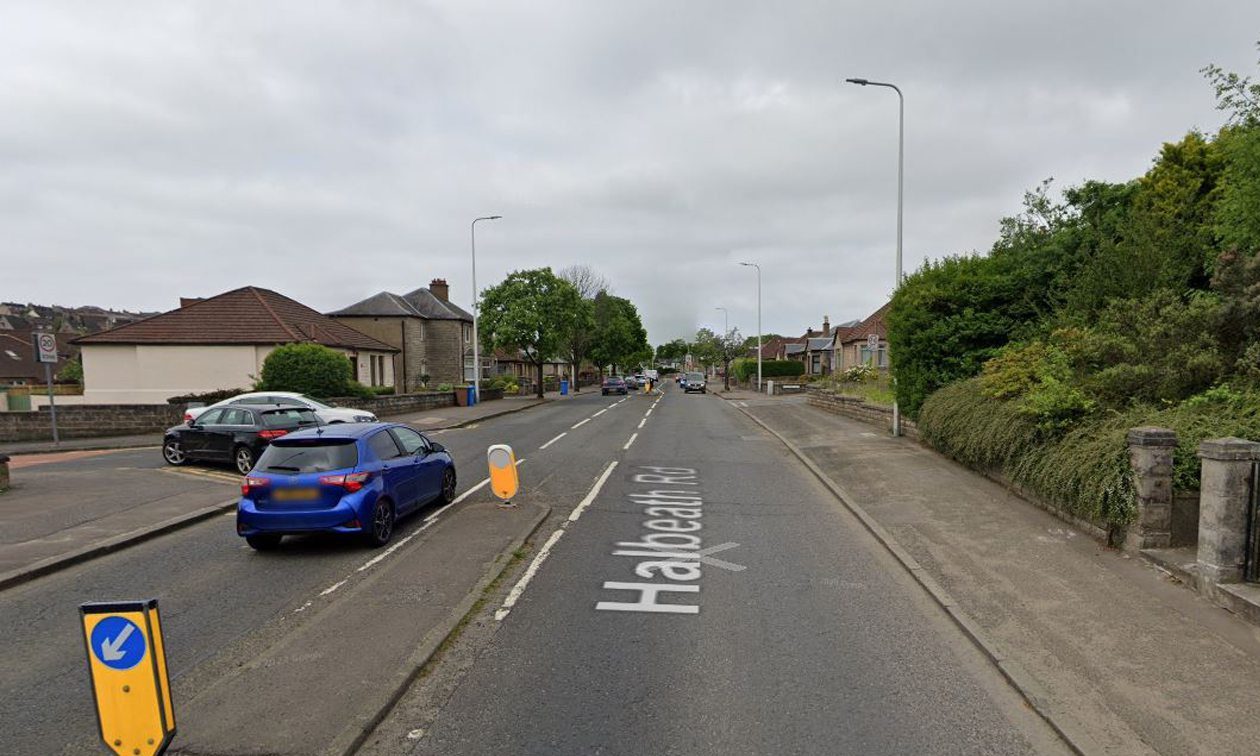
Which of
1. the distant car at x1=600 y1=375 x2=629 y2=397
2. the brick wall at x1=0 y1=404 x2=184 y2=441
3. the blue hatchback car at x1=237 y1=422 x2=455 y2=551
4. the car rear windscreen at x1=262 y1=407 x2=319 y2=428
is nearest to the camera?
the blue hatchback car at x1=237 y1=422 x2=455 y2=551

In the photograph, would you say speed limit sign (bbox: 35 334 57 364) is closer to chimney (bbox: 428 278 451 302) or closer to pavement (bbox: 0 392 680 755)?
pavement (bbox: 0 392 680 755)

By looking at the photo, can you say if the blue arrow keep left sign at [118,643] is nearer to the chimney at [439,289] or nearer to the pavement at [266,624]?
the pavement at [266,624]

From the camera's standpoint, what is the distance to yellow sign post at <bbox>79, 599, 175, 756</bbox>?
3.22m

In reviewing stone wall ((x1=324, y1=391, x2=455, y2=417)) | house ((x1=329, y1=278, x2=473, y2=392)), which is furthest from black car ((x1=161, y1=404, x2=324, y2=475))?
house ((x1=329, y1=278, x2=473, y2=392))

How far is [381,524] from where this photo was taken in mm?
7906

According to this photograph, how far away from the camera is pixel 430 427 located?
23.5 metres

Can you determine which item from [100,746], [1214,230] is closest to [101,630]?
[100,746]

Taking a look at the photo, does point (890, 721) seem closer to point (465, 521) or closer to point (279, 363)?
point (465, 521)

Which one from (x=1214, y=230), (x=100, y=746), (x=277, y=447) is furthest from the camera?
(x=1214, y=230)

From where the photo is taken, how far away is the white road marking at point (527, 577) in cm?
579

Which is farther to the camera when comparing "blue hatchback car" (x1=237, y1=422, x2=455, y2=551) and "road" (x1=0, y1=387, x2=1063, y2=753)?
"blue hatchback car" (x1=237, y1=422, x2=455, y2=551)

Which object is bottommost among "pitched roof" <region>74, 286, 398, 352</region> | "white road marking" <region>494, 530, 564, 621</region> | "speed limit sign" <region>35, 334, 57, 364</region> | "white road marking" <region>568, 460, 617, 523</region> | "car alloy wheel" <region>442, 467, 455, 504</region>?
"white road marking" <region>568, 460, 617, 523</region>

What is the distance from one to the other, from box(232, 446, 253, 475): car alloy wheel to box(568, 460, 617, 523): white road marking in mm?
6856

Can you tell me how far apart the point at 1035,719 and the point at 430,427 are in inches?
847
